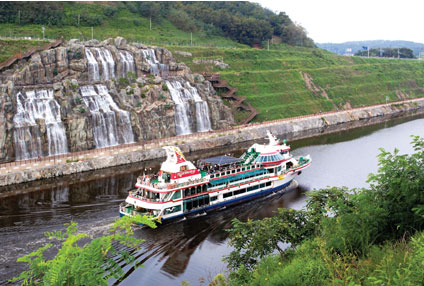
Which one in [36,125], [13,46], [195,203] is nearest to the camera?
[195,203]

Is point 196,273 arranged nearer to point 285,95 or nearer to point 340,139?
point 340,139

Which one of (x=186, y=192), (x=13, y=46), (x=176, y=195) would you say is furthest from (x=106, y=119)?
(x=13, y=46)

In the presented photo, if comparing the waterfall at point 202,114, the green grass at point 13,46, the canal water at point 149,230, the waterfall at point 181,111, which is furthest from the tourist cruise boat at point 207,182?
the green grass at point 13,46

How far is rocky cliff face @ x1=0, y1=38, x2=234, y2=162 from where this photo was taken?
72.1 m

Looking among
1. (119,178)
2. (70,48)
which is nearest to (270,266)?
(119,178)

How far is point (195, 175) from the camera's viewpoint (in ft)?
173

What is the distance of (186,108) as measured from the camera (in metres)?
93.9

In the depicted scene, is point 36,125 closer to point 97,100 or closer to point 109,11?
point 97,100

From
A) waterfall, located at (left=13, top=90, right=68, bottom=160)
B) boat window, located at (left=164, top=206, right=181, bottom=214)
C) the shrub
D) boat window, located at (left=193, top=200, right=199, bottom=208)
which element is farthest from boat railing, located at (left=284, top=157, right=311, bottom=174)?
the shrub

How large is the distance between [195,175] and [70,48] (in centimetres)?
5692

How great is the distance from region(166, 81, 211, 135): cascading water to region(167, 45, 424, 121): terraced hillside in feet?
40.1

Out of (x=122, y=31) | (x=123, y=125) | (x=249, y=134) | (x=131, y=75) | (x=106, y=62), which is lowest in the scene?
(x=249, y=134)

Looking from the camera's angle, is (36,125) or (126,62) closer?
(36,125)

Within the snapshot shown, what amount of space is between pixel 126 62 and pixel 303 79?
60.1 meters
